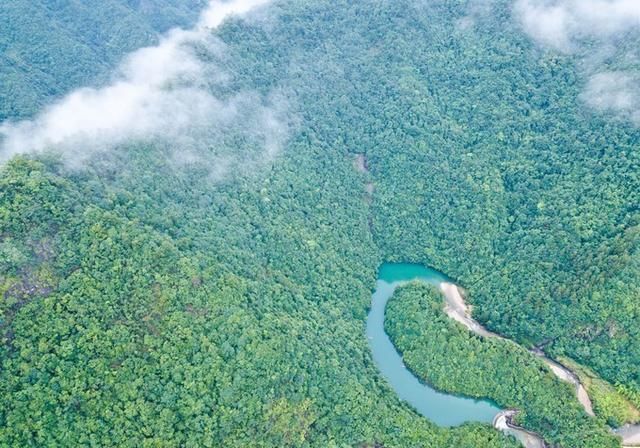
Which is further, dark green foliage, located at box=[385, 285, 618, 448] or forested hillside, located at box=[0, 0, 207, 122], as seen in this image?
forested hillside, located at box=[0, 0, 207, 122]

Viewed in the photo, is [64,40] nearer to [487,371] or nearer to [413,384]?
[413,384]

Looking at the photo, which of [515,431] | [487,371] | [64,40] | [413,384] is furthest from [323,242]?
[64,40]

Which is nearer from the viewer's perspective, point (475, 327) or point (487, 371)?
point (487, 371)

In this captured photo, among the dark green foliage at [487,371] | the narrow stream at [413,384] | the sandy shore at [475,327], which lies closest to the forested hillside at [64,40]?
the narrow stream at [413,384]

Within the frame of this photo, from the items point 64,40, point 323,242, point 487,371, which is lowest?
point 487,371

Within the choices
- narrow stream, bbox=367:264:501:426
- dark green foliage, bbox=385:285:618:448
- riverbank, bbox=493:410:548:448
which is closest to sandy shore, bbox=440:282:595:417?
dark green foliage, bbox=385:285:618:448

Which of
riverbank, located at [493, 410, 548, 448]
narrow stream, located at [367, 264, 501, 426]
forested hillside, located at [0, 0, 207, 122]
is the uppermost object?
forested hillside, located at [0, 0, 207, 122]

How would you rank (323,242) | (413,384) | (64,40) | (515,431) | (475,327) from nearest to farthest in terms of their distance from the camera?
(515,431)
(413,384)
(475,327)
(323,242)
(64,40)

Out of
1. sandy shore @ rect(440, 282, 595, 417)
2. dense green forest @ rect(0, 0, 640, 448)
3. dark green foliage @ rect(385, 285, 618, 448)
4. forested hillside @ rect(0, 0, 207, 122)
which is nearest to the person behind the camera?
dense green forest @ rect(0, 0, 640, 448)

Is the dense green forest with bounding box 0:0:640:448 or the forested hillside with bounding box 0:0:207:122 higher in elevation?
the forested hillside with bounding box 0:0:207:122

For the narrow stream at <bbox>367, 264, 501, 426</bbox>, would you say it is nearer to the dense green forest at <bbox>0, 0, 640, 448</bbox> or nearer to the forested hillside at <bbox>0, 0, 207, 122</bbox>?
the dense green forest at <bbox>0, 0, 640, 448</bbox>
